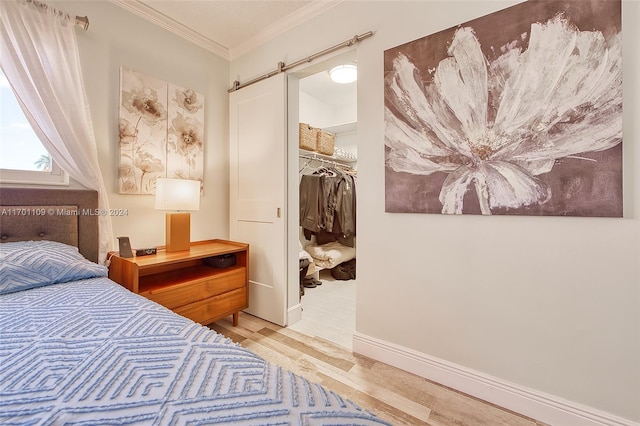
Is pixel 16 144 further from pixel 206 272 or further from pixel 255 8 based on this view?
pixel 255 8

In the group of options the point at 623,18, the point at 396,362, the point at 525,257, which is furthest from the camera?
the point at 396,362

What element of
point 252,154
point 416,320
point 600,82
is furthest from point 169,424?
point 252,154

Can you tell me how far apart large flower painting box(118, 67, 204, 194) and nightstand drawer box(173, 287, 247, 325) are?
100 centimetres

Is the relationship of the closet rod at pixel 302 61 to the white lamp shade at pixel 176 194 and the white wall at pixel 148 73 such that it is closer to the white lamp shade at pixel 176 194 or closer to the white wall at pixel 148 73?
the white wall at pixel 148 73

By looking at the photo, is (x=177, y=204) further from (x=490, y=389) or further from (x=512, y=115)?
(x=490, y=389)

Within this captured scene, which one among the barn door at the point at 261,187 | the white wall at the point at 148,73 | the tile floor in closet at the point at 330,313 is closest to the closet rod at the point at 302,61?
the barn door at the point at 261,187

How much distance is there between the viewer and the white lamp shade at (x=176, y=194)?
2.01m

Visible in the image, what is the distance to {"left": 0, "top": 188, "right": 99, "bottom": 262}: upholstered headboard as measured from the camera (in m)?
1.60

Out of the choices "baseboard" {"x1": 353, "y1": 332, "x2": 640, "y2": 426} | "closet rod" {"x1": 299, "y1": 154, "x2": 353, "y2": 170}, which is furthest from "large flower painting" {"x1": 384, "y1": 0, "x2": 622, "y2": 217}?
"closet rod" {"x1": 299, "y1": 154, "x2": 353, "y2": 170}

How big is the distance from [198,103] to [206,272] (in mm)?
1539

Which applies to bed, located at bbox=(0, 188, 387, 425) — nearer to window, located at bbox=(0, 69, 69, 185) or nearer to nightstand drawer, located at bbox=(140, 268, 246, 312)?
nightstand drawer, located at bbox=(140, 268, 246, 312)

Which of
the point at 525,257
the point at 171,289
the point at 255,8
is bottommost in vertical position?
the point at 171,289

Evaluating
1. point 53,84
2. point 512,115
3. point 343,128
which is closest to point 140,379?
point 512,115

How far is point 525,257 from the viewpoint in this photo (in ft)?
4.71
